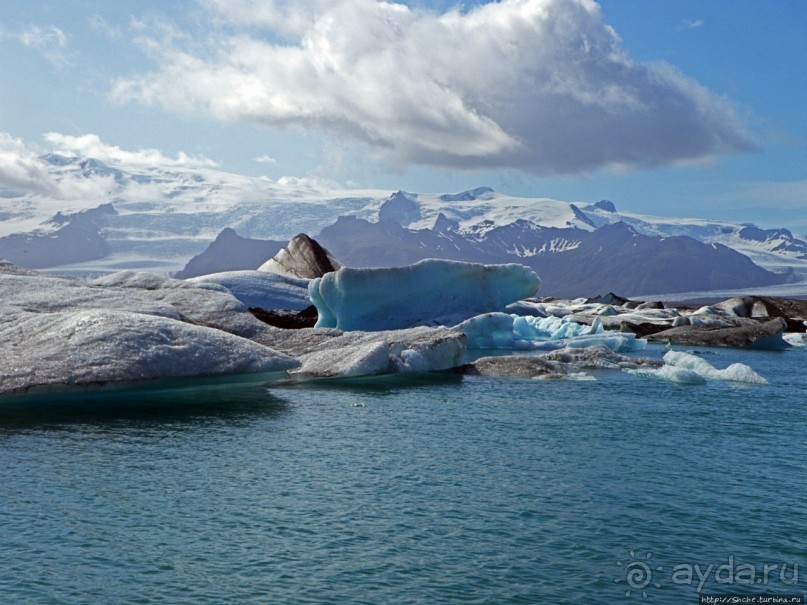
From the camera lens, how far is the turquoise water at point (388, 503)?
8.45m

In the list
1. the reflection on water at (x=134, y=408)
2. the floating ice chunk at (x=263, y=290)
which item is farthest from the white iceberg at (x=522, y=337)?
the reflection on water at (x=134, y=408)

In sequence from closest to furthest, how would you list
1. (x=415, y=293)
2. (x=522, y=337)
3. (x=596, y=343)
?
(x=596, y=343)
(x=415, y=293)
(x=522, y=337)

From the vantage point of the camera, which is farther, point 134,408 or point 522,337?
point 522,337

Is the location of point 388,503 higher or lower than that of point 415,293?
lower

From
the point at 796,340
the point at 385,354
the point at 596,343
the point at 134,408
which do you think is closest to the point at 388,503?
the point at 134,408

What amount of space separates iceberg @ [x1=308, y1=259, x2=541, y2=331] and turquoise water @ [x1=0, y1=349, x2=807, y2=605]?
17360mm

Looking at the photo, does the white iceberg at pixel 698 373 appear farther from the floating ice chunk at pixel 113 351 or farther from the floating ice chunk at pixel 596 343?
the floating ice chunk at pixel 113 351

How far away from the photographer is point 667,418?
18.2 metres

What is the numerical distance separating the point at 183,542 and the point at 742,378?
2047cm

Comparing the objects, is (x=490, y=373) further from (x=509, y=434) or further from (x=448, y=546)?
(x=448, y=546)

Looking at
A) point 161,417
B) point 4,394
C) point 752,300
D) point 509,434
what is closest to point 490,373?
point 509,434

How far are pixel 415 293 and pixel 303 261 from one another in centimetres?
1789

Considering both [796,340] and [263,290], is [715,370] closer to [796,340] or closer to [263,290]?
[263,290]

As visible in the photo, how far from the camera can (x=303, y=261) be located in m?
54.2
